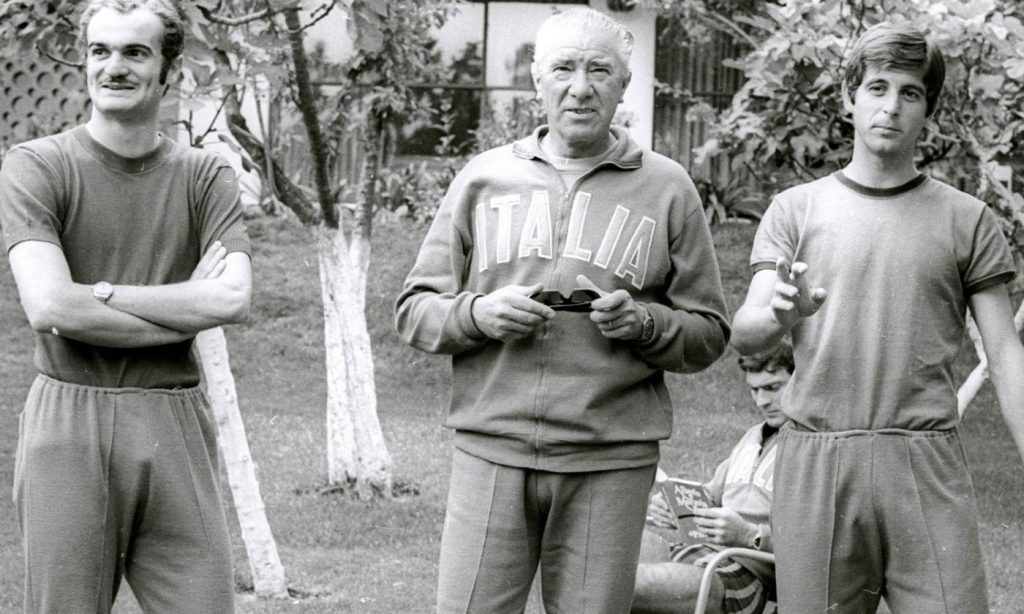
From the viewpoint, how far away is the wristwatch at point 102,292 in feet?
11.1

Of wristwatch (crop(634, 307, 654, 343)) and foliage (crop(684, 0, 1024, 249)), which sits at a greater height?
foliage (crop(684, 0, 1024, 249))

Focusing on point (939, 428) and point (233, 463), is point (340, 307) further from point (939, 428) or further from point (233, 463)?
point (939, 428)

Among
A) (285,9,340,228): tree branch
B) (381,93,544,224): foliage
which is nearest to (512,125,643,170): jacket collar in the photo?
(285,9,340,228): tree branch

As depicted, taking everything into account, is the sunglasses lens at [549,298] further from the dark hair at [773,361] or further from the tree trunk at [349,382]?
the tree trunk at [349,382]

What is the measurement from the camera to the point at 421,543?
24.2 feet

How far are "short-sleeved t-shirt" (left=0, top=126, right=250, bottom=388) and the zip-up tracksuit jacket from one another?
599mm

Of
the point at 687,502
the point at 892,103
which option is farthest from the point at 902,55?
the point at 687,502

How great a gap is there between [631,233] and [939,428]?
89 cm

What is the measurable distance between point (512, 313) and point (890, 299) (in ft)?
3.03

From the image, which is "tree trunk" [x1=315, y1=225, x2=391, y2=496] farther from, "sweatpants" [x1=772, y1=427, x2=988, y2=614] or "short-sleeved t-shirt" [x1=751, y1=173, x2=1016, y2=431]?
"sweatpants" [x1=772, y1=427, x2=988, y2=614]

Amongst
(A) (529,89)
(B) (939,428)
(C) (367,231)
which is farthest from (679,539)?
(A) (529,89)

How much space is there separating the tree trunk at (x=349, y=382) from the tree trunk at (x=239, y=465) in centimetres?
180

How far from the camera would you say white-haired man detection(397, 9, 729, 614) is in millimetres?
3477

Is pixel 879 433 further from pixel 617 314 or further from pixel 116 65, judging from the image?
pixel 116 65
